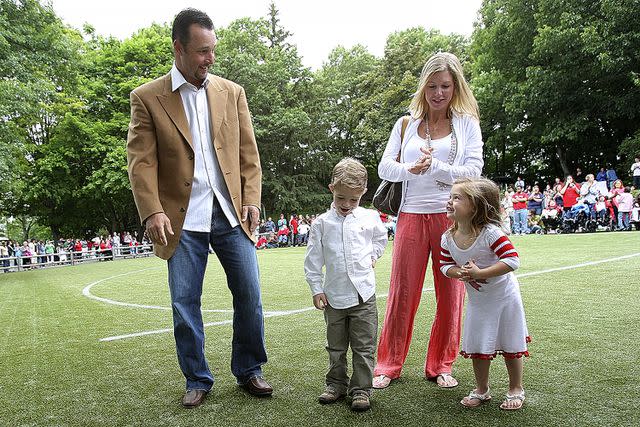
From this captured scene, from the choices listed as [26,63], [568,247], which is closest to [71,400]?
[568,247]

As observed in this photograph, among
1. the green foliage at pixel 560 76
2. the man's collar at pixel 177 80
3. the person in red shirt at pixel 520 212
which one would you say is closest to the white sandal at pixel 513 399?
the man's collar at pixel 177 80

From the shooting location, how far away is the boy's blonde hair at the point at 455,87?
354 cm

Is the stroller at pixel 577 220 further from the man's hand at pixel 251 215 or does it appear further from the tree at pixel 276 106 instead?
the tree at pixel 276 106

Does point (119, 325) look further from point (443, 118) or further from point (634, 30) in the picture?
point (634, 30)

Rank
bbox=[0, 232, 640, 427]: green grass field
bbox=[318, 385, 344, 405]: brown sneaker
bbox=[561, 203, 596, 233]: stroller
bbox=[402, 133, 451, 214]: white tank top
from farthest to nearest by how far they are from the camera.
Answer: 1. bbox=[561, 203, 596, 233]: stroller
2. bbox=[402, 133, 451, 214]: white tank top
3. bbox=[318, 385, 344, 405]: brown sneaker
4. bbox=[0, 232, 640, 427]: green grass field

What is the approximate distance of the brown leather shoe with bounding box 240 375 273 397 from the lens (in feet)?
11.4

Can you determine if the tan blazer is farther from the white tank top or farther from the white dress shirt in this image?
the white tank top

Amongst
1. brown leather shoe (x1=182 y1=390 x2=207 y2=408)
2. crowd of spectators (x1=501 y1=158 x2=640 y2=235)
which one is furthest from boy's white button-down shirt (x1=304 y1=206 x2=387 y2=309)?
crowd of spectators (x1=501 y1=158 x2=640 y2=235)

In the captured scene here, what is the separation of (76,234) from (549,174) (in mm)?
35396

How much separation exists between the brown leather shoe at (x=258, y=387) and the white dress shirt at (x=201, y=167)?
38.4 inches

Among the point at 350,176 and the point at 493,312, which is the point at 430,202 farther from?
the point at 493,312

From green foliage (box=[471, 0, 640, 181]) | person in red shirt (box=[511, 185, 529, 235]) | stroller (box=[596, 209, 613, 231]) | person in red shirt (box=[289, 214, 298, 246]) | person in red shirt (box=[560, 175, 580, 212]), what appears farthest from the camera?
person in red shirt (box=[289, 214, 298, 246])

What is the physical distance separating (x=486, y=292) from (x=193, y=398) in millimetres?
1794

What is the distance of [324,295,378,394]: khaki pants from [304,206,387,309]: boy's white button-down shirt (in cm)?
6
